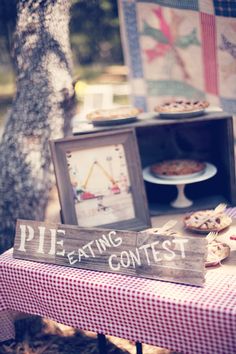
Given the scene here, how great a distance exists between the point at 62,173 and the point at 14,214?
620mm

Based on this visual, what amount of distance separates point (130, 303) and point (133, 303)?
13 millimetres

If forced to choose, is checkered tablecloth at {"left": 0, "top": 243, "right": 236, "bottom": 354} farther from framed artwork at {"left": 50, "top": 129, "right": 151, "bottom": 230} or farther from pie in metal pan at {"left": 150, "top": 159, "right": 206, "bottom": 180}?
pie in metal pan at {"left": 150, "top": 159, "right": 206, "bottom": 180}

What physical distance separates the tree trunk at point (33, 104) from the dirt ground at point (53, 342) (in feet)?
1.78

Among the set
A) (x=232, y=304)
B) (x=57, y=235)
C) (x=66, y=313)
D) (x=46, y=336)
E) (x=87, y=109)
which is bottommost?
(x=46, y=336)

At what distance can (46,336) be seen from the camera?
2.79m

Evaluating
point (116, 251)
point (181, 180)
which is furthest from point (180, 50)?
point (116, 251)

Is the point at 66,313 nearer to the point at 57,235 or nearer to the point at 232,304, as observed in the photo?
the point at 57,235

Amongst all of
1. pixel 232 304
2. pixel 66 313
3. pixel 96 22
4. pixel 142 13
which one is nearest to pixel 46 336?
pixel 66 313

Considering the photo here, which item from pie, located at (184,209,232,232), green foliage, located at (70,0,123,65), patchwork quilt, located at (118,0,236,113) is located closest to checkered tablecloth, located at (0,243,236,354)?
pie, located at (184,209,232,232)

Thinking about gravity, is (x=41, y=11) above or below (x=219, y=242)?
above

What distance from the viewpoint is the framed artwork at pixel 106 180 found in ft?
7.25

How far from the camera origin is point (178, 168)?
96.3 inches

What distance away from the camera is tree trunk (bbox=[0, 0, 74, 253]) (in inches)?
101

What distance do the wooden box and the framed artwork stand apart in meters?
0.18
